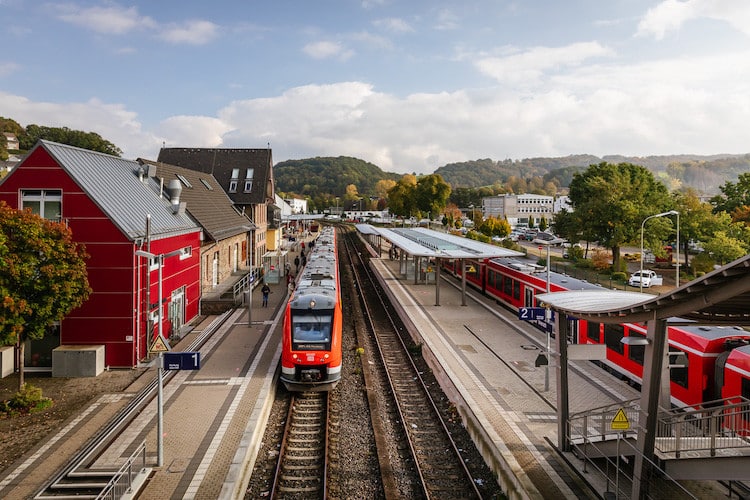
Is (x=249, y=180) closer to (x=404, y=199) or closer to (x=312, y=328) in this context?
(x=312, y=328)

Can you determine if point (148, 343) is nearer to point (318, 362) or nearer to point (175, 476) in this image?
point (318, 362)

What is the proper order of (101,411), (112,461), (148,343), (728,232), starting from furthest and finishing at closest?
1. (728,232)
2. (148,343)
3. (101,411)
4. (112,461)

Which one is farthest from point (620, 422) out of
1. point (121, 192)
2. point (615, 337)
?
point (121, 192)

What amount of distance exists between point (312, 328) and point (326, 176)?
163m

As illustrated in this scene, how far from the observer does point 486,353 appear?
63.0 ft

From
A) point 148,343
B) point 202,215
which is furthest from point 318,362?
point 202,215

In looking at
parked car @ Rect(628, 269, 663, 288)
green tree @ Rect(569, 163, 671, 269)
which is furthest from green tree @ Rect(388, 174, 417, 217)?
parked car @ Rect(628, 269, 663, 288)

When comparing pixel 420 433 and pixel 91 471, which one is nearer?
pixel 91 471

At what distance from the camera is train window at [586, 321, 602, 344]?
1772 centimetres

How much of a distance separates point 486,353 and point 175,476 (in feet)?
40.4

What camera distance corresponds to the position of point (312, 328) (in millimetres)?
14820

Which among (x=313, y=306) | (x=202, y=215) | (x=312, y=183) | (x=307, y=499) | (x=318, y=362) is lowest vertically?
(x=307, y=499)

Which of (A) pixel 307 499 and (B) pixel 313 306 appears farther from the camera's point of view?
(B) pixel 313 306

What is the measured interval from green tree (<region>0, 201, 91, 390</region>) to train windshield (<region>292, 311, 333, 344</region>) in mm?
6278
